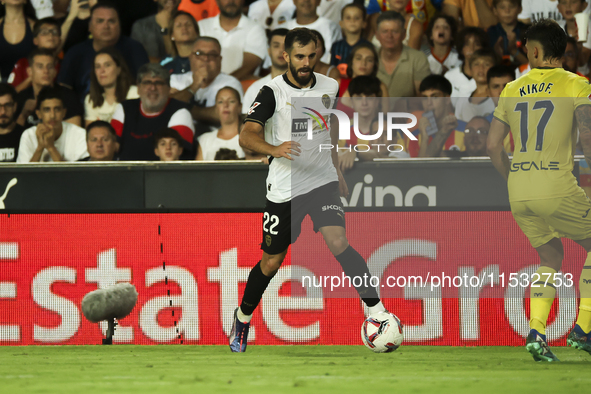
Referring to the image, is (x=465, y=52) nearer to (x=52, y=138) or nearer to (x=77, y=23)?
(x=52, y=138)

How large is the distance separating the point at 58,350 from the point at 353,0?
5.19 meters

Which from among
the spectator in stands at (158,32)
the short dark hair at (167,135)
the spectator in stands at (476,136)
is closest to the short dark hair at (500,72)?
the spectator in stands at (476,136)

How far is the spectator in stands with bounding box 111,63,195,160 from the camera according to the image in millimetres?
7410

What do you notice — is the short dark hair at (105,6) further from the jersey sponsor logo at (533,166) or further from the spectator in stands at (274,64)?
the jersey sponsor logo at (533,166)

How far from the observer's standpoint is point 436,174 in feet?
20.1

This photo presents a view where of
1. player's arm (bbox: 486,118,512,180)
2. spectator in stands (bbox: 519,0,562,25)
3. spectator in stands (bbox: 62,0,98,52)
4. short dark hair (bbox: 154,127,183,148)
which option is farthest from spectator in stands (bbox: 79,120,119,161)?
spectator in stands (bbox: 519,0,562,25)

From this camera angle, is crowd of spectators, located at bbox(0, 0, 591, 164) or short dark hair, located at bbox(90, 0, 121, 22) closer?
crowd of spectators, located at bbox(0, 0, 591, 164)

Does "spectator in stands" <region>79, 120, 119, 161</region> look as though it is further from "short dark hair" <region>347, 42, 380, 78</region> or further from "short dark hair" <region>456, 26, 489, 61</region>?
"short dark hair" <region>456, 26, 489, 61</region>

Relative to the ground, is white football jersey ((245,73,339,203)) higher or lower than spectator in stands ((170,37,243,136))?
lower

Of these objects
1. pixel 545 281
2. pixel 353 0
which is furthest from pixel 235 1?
pixel 545 281

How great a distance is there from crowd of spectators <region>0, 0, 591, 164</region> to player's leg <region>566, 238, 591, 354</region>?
1.96m

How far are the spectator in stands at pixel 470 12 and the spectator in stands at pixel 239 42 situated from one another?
2138 millimetres

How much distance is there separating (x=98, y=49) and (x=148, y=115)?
55.8 inches

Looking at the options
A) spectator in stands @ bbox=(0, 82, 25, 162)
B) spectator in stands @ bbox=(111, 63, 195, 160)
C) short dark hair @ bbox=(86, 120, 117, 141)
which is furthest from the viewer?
spectator in stands @ bbox=(0, 82, 25, 162)
